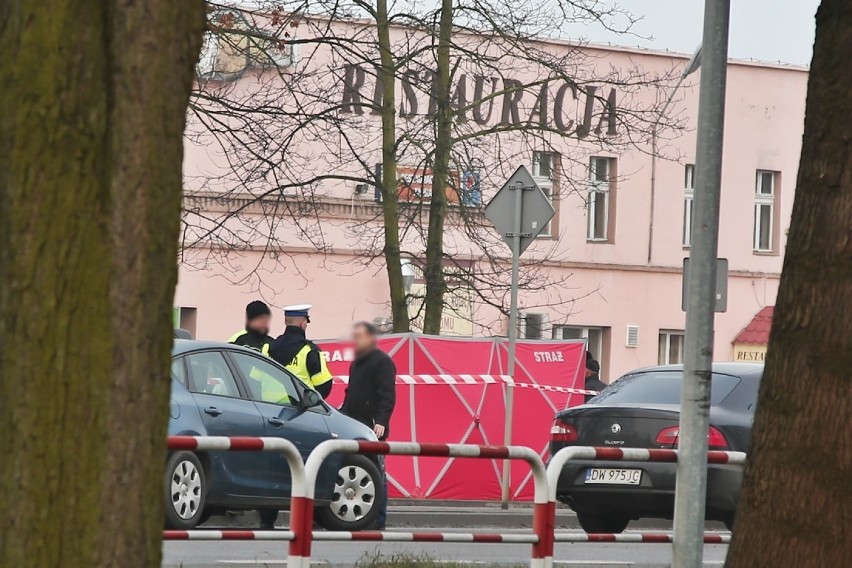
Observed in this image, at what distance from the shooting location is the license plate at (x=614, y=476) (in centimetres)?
1227

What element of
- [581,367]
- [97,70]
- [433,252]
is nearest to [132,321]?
[97,70]

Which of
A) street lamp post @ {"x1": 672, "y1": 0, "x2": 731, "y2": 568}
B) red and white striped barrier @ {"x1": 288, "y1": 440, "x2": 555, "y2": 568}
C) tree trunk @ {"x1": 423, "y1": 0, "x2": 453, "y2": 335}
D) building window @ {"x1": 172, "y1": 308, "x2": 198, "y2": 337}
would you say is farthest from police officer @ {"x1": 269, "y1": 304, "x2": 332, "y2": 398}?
building window @ {"x1": 172, "y1": 308, "x2": 198, "y2": 337}

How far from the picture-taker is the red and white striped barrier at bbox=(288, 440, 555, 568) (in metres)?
7.37

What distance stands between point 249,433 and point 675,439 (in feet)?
10.8

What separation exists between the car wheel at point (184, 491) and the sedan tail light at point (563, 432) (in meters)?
3.26

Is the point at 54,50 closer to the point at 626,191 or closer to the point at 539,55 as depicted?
the point at 539,55

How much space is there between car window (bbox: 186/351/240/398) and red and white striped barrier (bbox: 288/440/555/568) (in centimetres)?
452

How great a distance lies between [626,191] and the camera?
32906 mm

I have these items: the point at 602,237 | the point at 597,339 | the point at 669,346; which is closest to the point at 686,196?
the point at 602,237

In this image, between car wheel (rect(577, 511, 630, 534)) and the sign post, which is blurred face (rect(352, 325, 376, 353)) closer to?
the sign post

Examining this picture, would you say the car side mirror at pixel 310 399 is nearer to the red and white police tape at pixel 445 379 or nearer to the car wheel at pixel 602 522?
the car wheel at pixel 602 522

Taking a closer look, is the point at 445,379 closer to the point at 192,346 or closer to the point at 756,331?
the point at 192,346

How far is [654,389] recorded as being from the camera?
1358 cm

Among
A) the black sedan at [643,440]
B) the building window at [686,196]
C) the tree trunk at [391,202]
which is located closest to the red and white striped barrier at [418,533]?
the black sedan at [643,440]
